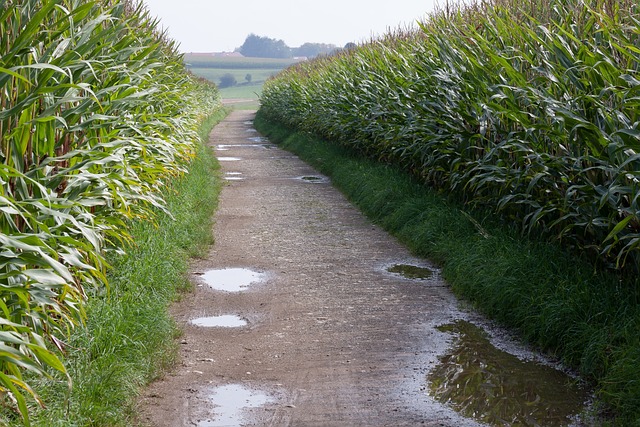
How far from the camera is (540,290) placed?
19.2 ft

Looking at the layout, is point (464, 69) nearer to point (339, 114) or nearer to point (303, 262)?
point (303, 262)

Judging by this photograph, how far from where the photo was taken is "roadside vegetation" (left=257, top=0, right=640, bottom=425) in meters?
5.08

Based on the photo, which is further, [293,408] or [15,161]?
[293,408]

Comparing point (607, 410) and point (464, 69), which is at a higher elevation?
point (464, 69)

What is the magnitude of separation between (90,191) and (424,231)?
4464 millimetres

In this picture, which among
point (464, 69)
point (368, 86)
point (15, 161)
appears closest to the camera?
point (15, 161)

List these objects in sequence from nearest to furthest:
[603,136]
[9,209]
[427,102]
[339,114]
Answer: [9,209] < [603,136] < [427,102] < [339,114]

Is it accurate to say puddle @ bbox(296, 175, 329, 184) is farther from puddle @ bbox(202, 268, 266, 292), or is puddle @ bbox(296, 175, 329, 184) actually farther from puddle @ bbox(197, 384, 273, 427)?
puddle @ bbox(197, 384, 273, 427)

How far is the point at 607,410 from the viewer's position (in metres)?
4.48

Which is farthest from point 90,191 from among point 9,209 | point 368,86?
point 368,86

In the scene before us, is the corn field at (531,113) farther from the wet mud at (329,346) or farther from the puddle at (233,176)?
the puddle at (233,176)

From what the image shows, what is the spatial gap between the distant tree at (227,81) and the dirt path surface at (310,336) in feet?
428

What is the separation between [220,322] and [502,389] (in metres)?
2.35

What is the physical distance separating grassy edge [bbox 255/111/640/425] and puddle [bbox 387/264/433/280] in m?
0.20
